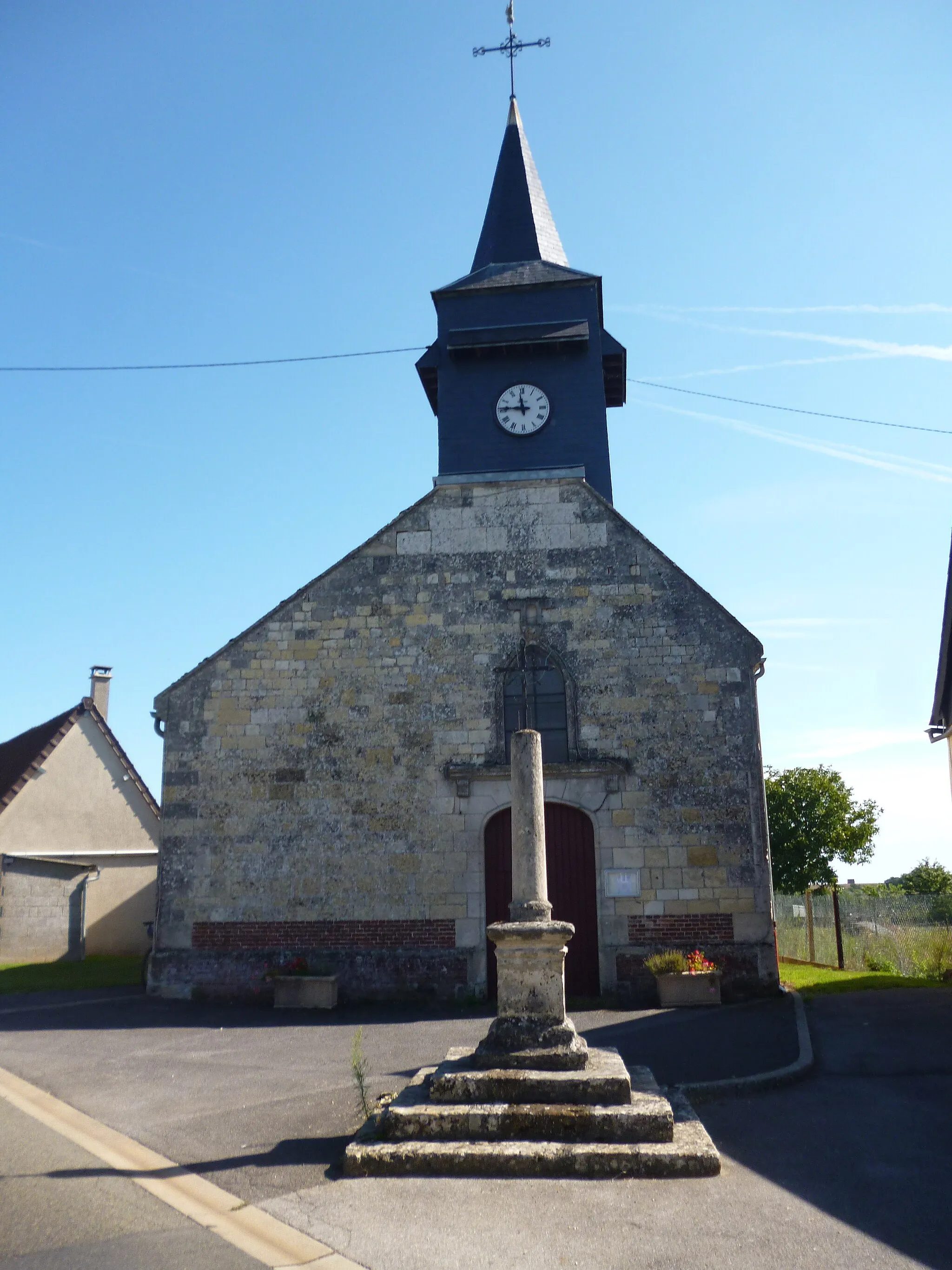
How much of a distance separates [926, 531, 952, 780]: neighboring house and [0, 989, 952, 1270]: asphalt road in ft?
18.7

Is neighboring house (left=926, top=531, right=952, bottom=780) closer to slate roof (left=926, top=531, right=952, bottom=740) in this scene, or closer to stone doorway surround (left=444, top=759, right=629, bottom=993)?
slate roof (left=926, top=531, right=952, bottom=740)

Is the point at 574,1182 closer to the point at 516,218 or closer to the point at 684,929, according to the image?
the point at 684,929

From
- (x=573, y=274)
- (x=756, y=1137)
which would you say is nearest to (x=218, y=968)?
(x=756, y=1137)

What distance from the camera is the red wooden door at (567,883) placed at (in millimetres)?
12156

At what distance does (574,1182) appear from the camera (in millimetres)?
5215

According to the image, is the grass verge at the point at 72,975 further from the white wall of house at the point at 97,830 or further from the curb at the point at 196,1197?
the curb at the point at 196,1197

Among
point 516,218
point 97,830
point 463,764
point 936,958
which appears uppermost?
point 516,218

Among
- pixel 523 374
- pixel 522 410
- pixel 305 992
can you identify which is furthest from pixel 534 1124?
pixel 523 374

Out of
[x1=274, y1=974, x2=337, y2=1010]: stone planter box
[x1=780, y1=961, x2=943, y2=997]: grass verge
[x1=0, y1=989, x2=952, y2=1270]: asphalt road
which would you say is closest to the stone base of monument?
[x1=0, y1=989, x2=952, y2=1270]: asphalt road

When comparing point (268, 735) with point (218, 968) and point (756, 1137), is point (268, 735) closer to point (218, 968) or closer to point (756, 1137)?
point (218, 968)

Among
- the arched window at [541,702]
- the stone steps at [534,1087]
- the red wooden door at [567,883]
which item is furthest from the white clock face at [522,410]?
the stone steps at [534,1087]

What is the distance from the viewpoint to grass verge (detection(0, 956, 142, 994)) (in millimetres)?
14641

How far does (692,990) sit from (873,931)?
25.4ft

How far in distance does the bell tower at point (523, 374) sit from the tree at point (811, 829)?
80.2 ft
